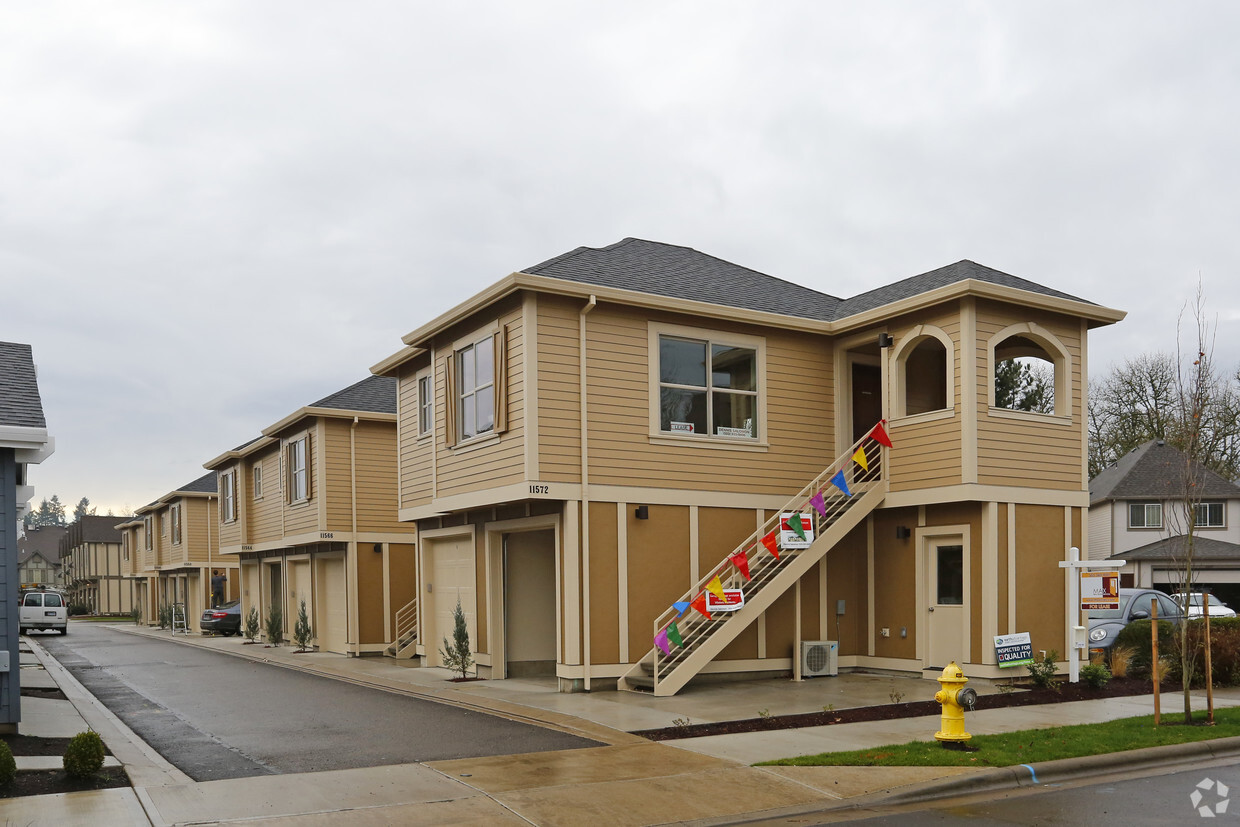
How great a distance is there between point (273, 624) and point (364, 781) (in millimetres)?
21559

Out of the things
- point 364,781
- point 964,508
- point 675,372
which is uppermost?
point 675,372

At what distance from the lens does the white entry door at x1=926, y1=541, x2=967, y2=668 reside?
1653 cm

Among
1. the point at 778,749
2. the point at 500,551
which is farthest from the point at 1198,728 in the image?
the point at 500,551

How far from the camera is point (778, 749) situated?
10.9 meters

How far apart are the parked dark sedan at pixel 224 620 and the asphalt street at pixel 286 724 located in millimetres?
16191

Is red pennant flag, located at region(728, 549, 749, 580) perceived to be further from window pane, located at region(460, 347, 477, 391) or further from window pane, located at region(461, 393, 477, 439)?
window pane, located at region(460, 347, 477, 391)

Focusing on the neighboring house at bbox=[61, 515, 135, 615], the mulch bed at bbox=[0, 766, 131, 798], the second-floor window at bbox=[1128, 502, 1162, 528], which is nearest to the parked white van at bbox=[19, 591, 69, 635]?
the mulch bed at bbox=[0, 766, 131, 798]

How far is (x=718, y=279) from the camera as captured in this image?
19531mm

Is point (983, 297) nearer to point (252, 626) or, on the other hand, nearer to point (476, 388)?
point (476, 388)

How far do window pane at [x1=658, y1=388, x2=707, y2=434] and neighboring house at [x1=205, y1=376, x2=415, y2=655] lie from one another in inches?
433

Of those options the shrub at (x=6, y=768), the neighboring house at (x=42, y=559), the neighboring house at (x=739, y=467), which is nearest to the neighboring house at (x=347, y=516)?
the neighboring house at (x=739, y=467)

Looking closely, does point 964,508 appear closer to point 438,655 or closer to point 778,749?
point 778,749

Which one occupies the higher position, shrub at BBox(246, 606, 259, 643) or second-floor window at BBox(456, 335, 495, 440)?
second-floor window at BBox(456, 335, 495, 440)

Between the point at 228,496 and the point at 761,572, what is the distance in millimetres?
24633
